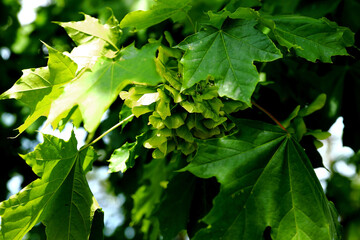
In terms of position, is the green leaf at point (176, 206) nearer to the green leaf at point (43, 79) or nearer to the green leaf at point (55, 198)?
the green leaf at point (55, 198)

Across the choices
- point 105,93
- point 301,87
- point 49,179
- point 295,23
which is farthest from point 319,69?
point 49,179

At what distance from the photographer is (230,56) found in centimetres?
115

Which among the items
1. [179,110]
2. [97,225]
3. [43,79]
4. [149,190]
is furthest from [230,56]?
[149,190]

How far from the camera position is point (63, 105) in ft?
3.34

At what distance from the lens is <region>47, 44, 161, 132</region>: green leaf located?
990 millimetres

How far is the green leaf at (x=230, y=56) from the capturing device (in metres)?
1.09

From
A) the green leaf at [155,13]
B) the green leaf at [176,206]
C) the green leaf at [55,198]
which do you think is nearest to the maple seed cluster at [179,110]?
the green leaf at [155,13]

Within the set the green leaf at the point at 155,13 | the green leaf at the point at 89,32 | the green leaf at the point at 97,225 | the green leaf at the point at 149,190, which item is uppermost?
the green leaf at the point at 155,13

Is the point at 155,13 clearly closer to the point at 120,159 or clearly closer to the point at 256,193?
the point at 120,159

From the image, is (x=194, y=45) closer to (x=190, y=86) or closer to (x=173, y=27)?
(x=190, y=86)

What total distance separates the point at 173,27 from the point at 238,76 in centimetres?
107

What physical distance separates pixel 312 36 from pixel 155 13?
526 mm

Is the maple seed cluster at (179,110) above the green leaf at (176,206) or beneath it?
above

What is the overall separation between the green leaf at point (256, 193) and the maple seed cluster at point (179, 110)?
60 mm
